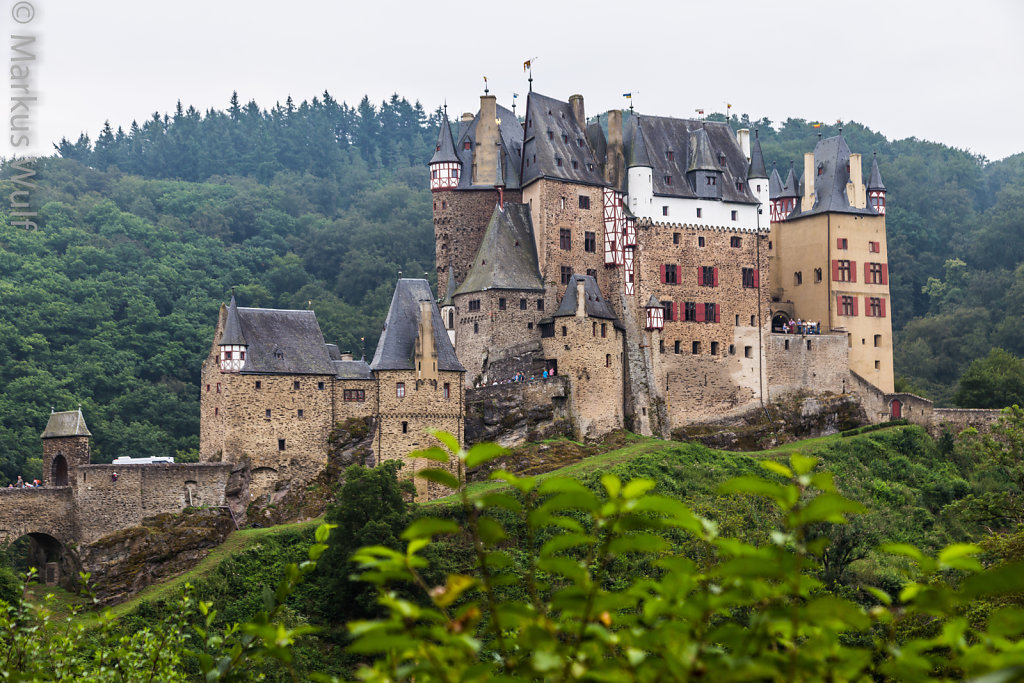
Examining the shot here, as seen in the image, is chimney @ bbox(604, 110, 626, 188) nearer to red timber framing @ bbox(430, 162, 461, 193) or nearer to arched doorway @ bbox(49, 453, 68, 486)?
A: red timber framing @ bbox(430, 162, 461, 193)

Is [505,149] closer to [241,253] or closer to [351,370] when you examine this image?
[351,370]

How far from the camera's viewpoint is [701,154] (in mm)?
60344

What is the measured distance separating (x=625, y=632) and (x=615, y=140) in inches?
2116

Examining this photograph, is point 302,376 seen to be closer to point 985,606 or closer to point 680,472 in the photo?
point 680,472

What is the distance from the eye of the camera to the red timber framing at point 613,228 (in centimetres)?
5709

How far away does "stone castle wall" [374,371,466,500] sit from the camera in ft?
161

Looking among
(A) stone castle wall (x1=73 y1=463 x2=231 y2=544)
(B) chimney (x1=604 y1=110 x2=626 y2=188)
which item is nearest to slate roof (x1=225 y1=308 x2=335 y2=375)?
(A) stone castle wall (x1=73 y1=463 x2=231 y2=544)

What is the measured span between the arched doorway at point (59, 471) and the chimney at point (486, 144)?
819 inches

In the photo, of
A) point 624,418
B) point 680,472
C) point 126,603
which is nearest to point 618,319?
point 624,418

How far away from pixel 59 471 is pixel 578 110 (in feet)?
87.4

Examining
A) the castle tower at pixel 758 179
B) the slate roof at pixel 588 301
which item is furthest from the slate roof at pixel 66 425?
the castle tower at pixel 758 179

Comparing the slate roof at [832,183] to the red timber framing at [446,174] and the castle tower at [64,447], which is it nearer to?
the red timber framing at [446,174]

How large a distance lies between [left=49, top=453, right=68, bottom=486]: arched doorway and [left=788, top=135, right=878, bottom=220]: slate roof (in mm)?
33794

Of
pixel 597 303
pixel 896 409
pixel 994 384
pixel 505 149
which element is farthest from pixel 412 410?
pixel 994 384
